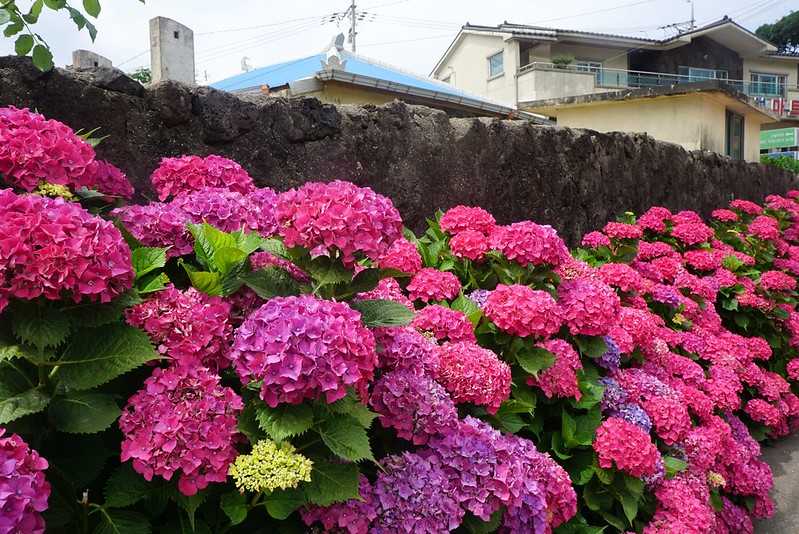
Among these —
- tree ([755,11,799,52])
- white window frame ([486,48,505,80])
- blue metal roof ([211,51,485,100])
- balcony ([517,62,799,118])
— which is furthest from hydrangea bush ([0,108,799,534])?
tree ([755,11,799,52])

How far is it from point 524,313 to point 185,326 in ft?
4.04

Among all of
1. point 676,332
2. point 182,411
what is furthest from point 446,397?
point 676,332

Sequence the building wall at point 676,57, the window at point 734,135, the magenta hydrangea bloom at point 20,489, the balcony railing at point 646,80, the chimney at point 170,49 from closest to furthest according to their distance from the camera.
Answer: the magenta hydrangea bloom at point 20,489, the chimney at point 170,49, the window at point 734,135, the balcony railing at point 646,80, the building wall at point 676,57

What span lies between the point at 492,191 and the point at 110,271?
125 inches

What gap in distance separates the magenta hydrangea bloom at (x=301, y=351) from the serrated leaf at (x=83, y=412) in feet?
0.83

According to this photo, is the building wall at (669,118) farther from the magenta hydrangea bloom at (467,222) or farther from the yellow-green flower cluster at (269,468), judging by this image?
the yellow-green flower cluster at (269,468)

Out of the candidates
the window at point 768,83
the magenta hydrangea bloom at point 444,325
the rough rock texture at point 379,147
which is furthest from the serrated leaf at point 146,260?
the window at point 768,83

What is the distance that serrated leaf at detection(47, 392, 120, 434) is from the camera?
1.10 meters

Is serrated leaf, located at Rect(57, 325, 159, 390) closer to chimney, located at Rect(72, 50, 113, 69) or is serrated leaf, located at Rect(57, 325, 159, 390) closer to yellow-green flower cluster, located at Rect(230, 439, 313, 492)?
yellow-green flower cluster, located at Rect(230, 439, 313, 492)

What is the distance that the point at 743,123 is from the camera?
14062 millimetres

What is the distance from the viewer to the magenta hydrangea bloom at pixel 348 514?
1303 millimetres

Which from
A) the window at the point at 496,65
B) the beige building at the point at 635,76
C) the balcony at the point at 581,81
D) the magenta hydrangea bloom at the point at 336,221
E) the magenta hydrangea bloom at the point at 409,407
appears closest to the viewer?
the magenta hydrangea bloom at the point at 336,221

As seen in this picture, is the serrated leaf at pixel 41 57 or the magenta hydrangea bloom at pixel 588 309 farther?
the magenta hydrangea bloom at pixel 588 309

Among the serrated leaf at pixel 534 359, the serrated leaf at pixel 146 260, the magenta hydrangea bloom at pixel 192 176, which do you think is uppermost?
the magenta hydrangea bloom at pixel 192 176
